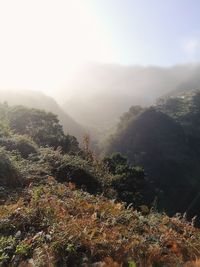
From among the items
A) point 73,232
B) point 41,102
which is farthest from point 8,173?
point 41,102

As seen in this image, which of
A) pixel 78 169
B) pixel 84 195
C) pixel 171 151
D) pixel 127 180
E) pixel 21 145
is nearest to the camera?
pixel 84 195

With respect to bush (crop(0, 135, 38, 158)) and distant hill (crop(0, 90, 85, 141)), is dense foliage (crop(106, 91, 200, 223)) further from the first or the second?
bush (crop(0, 135, 38, 158))

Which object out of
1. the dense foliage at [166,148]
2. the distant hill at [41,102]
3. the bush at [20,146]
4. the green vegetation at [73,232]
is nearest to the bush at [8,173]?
the green vegetation at [73,232]

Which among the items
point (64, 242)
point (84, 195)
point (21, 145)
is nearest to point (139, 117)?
point (21, 145)

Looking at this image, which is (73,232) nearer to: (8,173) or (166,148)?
(8,173)

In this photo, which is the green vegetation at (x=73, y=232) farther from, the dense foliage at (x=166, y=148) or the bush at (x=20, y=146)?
the dense foliage at (x=166, y=148)

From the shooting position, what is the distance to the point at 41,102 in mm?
126812

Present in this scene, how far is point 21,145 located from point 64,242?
1250cm

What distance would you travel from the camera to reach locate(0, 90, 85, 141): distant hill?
114438mm

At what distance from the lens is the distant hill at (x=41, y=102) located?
114438 mm

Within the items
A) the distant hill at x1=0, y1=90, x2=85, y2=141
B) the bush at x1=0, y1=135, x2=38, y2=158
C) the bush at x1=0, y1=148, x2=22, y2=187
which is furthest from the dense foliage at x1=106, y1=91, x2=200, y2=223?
the bush at x1=0, y1=148, x2=22, y2=187

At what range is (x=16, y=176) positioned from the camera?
14.2m

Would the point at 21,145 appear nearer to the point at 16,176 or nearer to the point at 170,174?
the point at 16,176

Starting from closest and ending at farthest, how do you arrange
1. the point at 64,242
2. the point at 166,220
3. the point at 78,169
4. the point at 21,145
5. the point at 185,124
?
the point at 64,242, the point at 166,220, the point at 78,169, the point at 21,145, the point at 185,124
